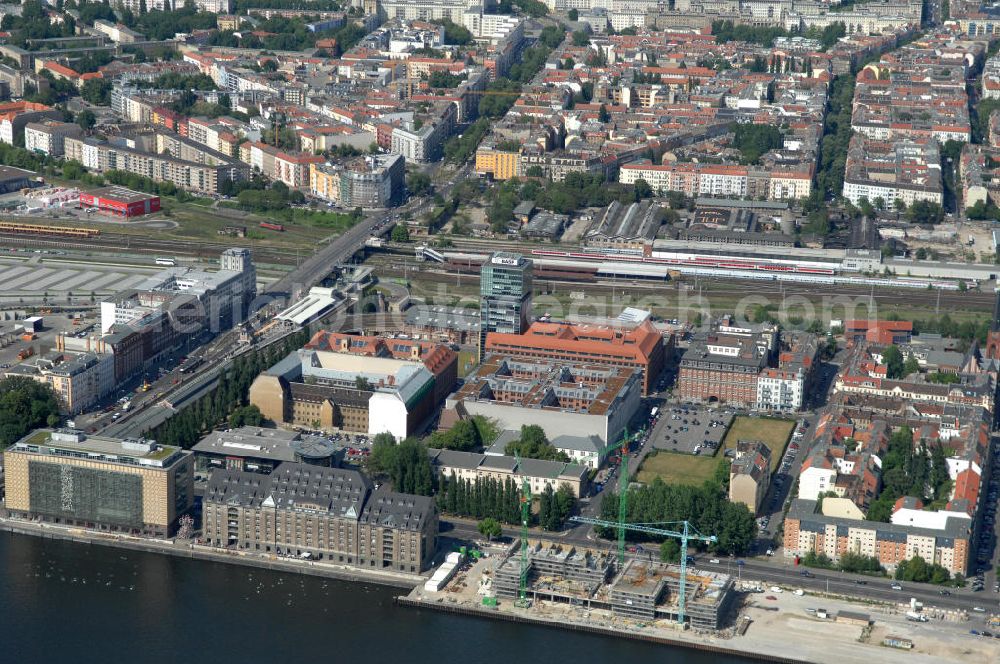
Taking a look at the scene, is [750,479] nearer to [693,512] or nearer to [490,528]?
[693,512]

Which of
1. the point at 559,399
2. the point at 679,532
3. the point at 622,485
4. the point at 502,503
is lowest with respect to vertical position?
the point at 679,532

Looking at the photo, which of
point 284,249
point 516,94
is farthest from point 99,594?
point 516,94

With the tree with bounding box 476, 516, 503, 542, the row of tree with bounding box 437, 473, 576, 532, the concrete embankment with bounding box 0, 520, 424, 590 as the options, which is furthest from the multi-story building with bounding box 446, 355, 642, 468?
the concrete embankment with bounding box 0, 520, 424, 590

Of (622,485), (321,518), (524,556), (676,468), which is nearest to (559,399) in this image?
(676,468)

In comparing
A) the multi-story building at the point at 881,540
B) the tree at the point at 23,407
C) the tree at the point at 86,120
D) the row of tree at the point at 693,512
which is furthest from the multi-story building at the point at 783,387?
the tree at the point at 86,120

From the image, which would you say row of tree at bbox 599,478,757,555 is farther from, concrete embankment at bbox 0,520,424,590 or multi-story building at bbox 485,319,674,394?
multi-story building at bbox 485,319,674,394

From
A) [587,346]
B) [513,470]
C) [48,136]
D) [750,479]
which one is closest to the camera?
[750,479]
